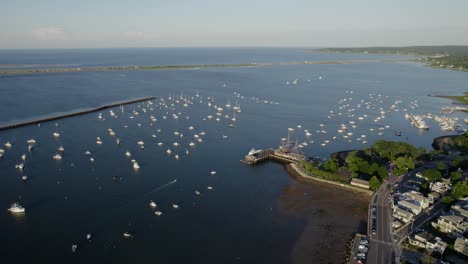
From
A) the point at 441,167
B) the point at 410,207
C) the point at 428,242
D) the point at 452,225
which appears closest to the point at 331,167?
the point at 410,207

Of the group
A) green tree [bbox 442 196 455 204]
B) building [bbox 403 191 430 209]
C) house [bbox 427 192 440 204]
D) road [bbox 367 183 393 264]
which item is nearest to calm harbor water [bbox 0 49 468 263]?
road [bbox 367 183 393 264]

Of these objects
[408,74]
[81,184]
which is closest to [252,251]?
[81,184]

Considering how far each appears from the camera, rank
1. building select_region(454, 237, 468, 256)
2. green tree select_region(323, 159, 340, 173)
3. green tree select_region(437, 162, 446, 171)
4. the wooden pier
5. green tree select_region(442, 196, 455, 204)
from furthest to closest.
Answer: the wooden pier → green tree select_region(437, 162, 446, 171) → green tree select_region(323, 159, 340, 173) → green tree select_region(442, 196, 455, 204) → building select_region(454, 237, 468, 256)

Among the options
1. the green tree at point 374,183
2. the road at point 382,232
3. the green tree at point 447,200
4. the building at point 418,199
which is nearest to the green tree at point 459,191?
the green tree at point 447,200

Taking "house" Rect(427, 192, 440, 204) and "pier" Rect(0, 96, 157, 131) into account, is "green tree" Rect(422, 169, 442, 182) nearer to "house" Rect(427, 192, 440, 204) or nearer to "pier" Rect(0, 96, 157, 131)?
"house" Rect(427, 192, 440, 204)

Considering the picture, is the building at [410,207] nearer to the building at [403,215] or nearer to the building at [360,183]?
the building at [403,215]

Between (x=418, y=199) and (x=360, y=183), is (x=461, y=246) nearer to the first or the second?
(x=418, y=199)
